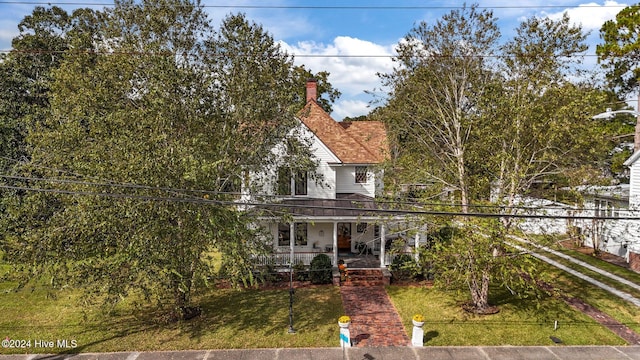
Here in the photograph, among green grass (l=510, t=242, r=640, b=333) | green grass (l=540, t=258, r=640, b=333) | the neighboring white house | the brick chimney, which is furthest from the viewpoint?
the brick chimney

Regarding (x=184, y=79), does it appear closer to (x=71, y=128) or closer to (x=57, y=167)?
(x=71, y=128)

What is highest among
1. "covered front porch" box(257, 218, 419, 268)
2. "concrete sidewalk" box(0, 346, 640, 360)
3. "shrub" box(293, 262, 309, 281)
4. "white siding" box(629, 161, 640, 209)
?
"white siding" box(629, 161, 640, 209)

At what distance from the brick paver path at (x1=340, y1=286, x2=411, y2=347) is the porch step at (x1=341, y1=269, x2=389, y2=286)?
1.18 ft

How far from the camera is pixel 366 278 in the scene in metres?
18.4

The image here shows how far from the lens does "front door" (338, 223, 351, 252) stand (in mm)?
22406

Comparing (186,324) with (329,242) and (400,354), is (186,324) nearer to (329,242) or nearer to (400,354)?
(400,354)

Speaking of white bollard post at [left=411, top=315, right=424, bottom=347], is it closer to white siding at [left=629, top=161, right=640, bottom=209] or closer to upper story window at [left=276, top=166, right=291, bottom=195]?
upper story window at [left=276, top=166, right=291, bottom=195]

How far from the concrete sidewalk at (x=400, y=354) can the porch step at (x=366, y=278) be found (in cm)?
595

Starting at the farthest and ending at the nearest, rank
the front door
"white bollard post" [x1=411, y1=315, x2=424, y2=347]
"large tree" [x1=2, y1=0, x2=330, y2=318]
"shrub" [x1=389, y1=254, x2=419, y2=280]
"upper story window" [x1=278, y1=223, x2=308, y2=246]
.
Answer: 1. the front door
2. "upper story window" [x1=278, y1=223, x2=308, y2=246]
3. "shrub" [x1=389, y1=254, x2=419, y2=280]
4. "white bollard post" [x1=411, y1=315, x2=424, y2=347]
5. "large tree" [x1=2, y1=0, x2=330, y2=318]

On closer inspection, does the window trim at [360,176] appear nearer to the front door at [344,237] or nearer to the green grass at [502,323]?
the front door at [344,237]

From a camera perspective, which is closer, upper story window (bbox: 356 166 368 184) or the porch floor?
the porch floor

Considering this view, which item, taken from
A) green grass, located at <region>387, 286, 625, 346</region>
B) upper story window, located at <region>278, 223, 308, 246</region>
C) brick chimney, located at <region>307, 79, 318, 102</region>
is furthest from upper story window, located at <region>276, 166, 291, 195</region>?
brick chimney, located at <region>307, 79, 318, 102</region>

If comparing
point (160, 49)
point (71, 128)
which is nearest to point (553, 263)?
point (160, 49)

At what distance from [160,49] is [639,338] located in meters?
19.5
